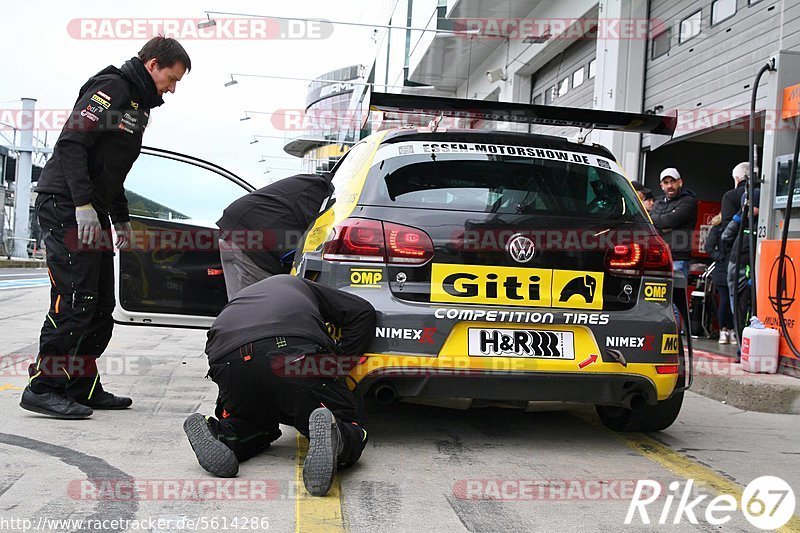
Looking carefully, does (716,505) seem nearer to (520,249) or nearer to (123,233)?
(520,249)

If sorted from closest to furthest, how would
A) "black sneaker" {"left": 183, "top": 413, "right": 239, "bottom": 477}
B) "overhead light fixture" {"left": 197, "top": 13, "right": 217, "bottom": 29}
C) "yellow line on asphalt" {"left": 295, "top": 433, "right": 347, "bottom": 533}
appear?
1. "yellow line on asphalt" {"left": 295, "top": 433, "right": 347, "bottom": 533}
2. "black sneaker" {"left": 183, "top": 413, "right": 239, "bottom": 477}
3. "overhead light fixture" {"left": 197, "top": 13, "right": 217, "bottom": 29}

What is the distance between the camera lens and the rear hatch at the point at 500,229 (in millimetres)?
3916

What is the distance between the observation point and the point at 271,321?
11.7 ft

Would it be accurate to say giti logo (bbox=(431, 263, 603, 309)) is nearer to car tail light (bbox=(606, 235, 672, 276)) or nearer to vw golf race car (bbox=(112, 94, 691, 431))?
vw golf race car (bbox=(112, 94, 691, 431))

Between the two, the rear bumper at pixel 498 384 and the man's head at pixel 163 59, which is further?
the man's head at pixel 163 59

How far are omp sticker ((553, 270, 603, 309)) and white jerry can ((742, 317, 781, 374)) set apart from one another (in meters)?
3.21

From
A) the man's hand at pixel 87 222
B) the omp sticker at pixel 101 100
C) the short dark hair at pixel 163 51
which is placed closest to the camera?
the man's hand at pixel 87 222

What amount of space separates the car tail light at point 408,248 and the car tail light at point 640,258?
88 cm

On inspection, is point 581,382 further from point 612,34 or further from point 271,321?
point 612,34

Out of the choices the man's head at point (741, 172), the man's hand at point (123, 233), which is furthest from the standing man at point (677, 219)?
the man's hand at point (123, 233)

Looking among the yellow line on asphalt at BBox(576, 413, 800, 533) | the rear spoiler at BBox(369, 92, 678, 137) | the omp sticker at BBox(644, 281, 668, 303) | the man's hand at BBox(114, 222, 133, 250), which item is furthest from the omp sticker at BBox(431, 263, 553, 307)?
the man's hand at BBox(114, 222, 133, 250)

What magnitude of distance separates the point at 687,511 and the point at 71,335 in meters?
3.17

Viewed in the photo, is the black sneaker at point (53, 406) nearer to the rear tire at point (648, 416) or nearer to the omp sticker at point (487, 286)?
the omp sticker at point (487, 286)

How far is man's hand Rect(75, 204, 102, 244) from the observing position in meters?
4.41
